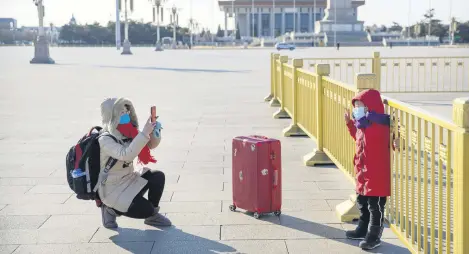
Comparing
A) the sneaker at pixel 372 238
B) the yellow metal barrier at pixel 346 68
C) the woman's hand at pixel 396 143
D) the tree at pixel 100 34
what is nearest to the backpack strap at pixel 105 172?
the sneaker at pixel 372 238

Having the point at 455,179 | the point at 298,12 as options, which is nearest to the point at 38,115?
the point at 455,179

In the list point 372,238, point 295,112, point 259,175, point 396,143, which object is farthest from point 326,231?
point 295,112

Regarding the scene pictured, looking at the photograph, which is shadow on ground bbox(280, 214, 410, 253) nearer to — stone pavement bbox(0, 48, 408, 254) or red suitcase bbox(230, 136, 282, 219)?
stone pavement bbox(0, 48, 408, 254)

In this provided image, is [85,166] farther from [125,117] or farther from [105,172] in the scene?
[125,117]

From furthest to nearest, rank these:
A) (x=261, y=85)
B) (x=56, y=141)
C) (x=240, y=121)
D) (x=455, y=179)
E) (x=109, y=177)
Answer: (x=261, y=85) < (x=240, y=121) < (x=56, y=141) < (x=109, y=177) < (x=455, y=179)

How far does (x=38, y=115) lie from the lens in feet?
50.8

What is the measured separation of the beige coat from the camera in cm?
579

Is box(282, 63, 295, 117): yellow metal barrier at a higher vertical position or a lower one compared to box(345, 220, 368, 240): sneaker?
higher

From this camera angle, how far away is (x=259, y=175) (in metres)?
6.44

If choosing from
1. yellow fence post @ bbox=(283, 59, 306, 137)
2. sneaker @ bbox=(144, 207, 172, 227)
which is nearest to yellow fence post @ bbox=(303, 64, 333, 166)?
yellow fence post @ bbox=(283, 59, 306, 137)

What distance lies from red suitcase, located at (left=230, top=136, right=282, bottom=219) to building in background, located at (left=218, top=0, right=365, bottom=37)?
158442mm

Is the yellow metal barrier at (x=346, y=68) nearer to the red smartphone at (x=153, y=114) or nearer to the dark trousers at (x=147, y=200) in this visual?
the dark trousers at (x=147, y=200)

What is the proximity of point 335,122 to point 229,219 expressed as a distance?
6.56ft

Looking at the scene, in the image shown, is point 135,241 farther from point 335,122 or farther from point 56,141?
point 56,141
